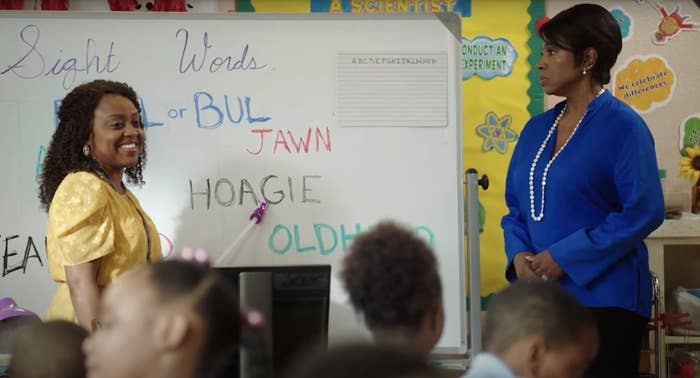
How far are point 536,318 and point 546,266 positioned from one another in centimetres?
67

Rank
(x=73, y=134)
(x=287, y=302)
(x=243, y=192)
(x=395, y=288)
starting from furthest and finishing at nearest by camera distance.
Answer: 1. (x=243, y=192)
2. (x=287, y=302)
3. (x=73, y=134)
4. (x=395, y=288)

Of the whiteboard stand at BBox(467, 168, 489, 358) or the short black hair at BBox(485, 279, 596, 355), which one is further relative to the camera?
the whiteboard stand at BBox(467, 168, 489, 358)

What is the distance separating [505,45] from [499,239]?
0.78 meters

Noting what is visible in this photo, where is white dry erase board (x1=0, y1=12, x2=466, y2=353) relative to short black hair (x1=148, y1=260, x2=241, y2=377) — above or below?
above

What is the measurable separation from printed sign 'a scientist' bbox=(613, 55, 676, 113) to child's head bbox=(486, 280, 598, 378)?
86.4 inches

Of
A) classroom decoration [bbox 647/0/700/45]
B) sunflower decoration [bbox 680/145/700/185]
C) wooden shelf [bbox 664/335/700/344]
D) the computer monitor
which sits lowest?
wooden shelf [bbox 664/335/700/344]

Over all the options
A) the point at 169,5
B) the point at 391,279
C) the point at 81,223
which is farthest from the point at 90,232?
the point at 169,5

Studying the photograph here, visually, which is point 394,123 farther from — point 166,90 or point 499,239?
point 499,239

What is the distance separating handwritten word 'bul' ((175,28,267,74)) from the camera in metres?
2.87

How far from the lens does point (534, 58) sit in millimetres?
3617

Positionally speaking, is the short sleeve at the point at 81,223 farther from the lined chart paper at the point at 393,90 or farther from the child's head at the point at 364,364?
the child's head at the point at 364,364

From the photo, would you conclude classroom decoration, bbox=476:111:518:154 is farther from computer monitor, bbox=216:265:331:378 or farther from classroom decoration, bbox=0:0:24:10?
classroom decoration, bbox=0:0:24:10

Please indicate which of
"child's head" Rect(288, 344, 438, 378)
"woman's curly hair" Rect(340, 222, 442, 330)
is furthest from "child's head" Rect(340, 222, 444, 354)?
"child's head" Rect(288, 344, 438, 378)

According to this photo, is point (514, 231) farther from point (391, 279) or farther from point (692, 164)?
point (692, 164)
